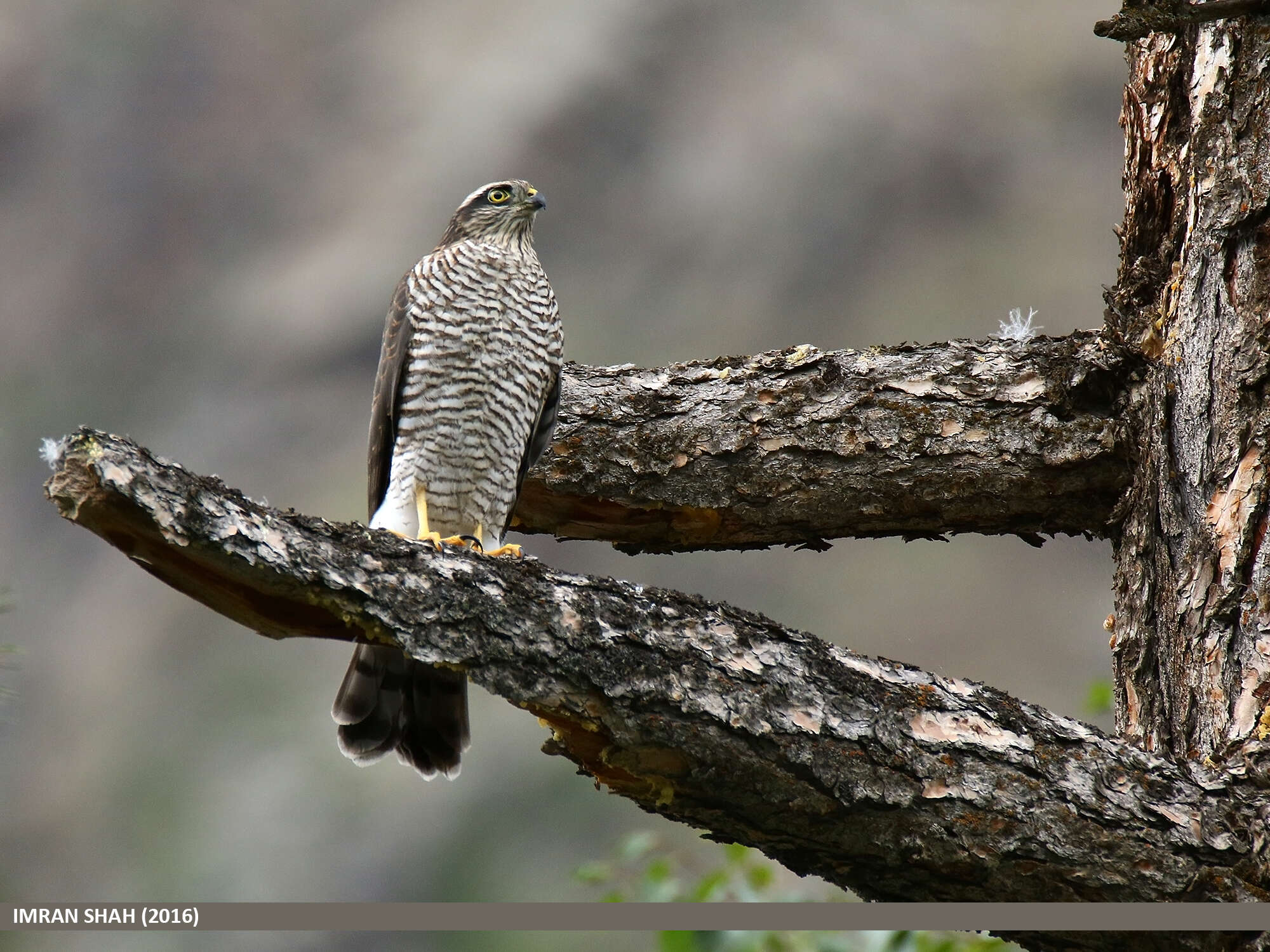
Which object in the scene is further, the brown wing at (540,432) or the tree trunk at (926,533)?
the brown wing at (540,432)

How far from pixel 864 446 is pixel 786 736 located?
43.8 inches

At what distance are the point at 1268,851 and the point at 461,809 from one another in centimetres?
887

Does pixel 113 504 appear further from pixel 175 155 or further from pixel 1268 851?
pixel 175 155

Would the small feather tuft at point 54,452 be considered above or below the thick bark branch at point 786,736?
above

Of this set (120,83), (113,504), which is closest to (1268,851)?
(113,504)

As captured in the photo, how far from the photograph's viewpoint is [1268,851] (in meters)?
2.02

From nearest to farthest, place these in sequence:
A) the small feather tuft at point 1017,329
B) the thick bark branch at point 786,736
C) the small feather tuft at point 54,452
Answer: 1. the small feather tuft at point 54,452
2. the thick bark branch at point 786,736
3. the small feather tuft at point 1017,329

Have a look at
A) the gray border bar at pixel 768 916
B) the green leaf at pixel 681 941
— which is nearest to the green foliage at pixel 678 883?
the green leaf at pixel 681 941

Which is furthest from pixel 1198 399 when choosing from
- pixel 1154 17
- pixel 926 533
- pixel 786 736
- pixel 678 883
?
pixel 678 883

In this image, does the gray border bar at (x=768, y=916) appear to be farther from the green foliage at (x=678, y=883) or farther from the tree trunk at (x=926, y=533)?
the green foliage at (x=678, y=883)

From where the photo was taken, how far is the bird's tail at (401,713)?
3.08 meters

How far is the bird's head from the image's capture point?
425cm

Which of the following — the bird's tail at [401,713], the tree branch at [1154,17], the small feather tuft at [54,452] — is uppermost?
the tree branch at [1154,17]

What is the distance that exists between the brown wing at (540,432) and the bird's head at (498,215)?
0.89 meters
